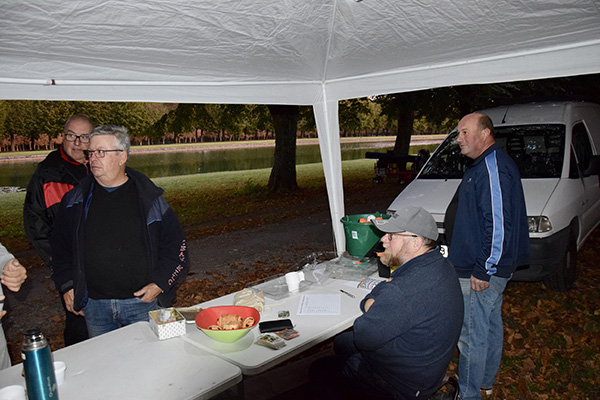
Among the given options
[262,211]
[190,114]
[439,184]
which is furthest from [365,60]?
[190,114]

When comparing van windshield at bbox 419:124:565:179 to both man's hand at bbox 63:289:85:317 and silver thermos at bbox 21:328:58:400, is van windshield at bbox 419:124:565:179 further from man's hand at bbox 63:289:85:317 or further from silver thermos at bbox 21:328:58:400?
silver thermos at bbox 21:328:58:400

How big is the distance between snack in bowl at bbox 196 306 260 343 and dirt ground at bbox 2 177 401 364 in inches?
57.6

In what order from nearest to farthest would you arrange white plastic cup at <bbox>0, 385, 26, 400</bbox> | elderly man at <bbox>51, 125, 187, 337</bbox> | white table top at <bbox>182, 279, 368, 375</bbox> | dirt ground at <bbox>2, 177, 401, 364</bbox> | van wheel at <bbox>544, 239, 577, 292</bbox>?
1. white plastic cup at <bbox>0, 385, 26, 400</bbox>
2. white table top at <bbox>182, 279, 368, 375</bbox>
3. elderly man at <bbox>51, 125, 187, 337</bbox>
4. dirt ground at <bbox>2, 177, 401, 364</bbox>
5. van wheel at <bbox>544, 239, 577, 292</bbox>

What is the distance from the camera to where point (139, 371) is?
7.64 feet

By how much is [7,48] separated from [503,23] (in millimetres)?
3413

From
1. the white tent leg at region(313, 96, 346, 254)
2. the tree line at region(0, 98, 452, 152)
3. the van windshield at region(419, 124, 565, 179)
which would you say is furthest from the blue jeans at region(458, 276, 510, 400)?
the tree line at region(0, 98, 452, 152)

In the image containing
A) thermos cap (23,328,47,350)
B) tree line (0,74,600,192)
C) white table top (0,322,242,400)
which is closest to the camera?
thermos cap (23,328,47,350)

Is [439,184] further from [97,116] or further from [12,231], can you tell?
[97,116]

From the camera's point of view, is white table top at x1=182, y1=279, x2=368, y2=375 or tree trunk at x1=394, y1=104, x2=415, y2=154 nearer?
white table top at x1=182, y1=279, x2=368, y2=375

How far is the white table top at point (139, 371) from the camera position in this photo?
214cm

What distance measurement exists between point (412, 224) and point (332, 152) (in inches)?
115

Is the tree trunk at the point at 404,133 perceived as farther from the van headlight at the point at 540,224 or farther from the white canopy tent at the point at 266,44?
the white canopy tent at the point at 266,44

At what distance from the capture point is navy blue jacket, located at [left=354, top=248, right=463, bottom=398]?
7.48 feet

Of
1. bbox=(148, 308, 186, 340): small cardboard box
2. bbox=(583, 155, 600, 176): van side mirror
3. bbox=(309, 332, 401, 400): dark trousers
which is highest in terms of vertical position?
bbox=(583, 155, 600, 176): van side mirror
